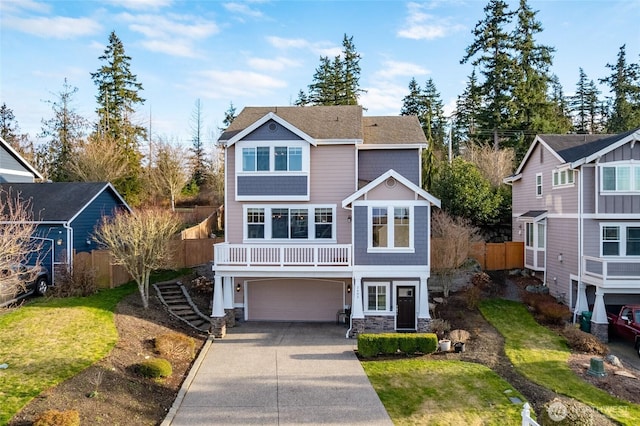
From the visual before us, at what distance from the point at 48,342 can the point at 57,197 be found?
1123 cm

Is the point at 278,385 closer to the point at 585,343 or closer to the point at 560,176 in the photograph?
the point at 585,343

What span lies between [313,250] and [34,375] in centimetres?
984

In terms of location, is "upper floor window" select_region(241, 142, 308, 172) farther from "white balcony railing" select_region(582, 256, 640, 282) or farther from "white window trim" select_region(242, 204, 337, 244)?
"white balcony railing" select_region(582, 256, 640, 282)

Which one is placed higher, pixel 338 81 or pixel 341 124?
pixel 338 81

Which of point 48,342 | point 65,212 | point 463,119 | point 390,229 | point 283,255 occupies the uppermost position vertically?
point 463,119

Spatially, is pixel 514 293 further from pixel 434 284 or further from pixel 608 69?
pixel 608 69

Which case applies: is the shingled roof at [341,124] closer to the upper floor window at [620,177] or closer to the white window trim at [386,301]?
the white window trim at [386,301]

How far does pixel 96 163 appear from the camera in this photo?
3020 cm

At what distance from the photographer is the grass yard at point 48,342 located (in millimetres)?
9922

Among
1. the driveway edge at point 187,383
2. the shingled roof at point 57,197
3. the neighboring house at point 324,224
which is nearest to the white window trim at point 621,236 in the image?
the neighboring house at point 324,224

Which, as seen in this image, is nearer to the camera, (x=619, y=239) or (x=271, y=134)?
(x=619, y=239)

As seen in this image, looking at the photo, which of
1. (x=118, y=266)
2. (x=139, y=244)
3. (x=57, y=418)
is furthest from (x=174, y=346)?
(x=118, y=266)

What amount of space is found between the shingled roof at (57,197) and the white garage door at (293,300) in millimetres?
9826

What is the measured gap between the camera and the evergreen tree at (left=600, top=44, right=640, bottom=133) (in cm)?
3783
